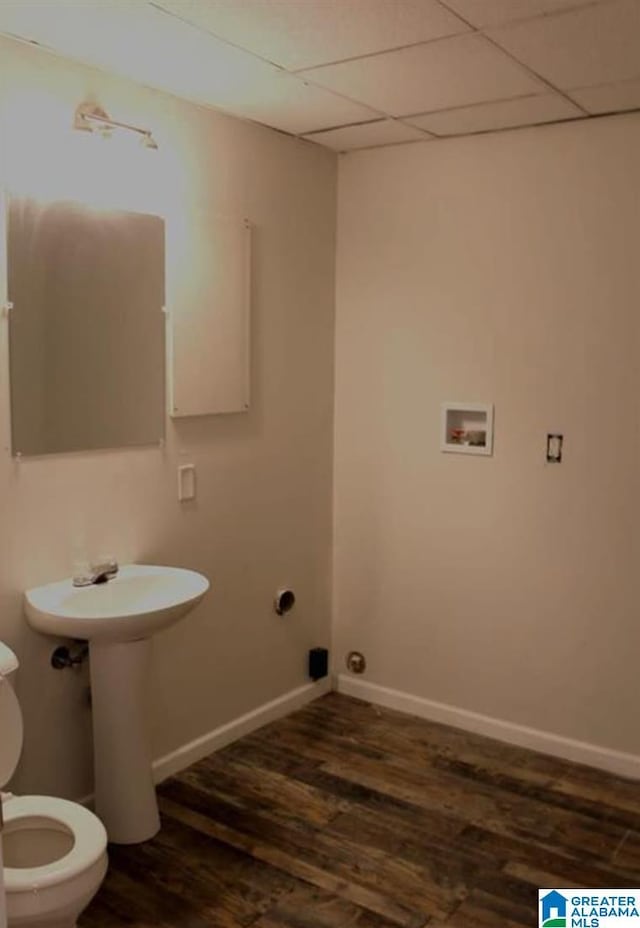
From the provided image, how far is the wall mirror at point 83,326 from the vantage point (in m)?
2.59

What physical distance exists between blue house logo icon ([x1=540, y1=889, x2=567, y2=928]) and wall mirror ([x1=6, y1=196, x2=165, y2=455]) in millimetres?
1854

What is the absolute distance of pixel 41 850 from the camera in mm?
2303

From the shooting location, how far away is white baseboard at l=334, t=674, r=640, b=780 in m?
3.31

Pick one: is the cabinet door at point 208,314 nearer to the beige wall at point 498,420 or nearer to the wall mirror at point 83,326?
the wall mirror at point 83,326

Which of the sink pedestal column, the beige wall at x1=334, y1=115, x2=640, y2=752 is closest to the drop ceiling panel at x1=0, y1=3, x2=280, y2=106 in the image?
the beige wall at x1=334, y1=115, x2=640, y2=752

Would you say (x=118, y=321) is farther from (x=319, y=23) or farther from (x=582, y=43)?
(x=582, y=43)

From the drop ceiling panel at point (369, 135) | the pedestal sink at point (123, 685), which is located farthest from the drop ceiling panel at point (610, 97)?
the pedestal sink at point (123, 685)

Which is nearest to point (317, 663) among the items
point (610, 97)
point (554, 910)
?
point (554, 910)

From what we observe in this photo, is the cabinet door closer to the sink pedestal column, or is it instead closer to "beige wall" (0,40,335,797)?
"beige wall" (0,40,335,797)

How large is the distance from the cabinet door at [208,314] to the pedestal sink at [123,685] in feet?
2.17

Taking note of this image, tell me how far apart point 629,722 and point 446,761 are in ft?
2.26

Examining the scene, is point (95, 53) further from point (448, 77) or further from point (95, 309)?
point (448, 77)

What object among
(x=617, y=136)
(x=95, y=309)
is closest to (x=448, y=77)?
(x=617, y=136)

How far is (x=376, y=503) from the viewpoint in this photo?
12.5ft
